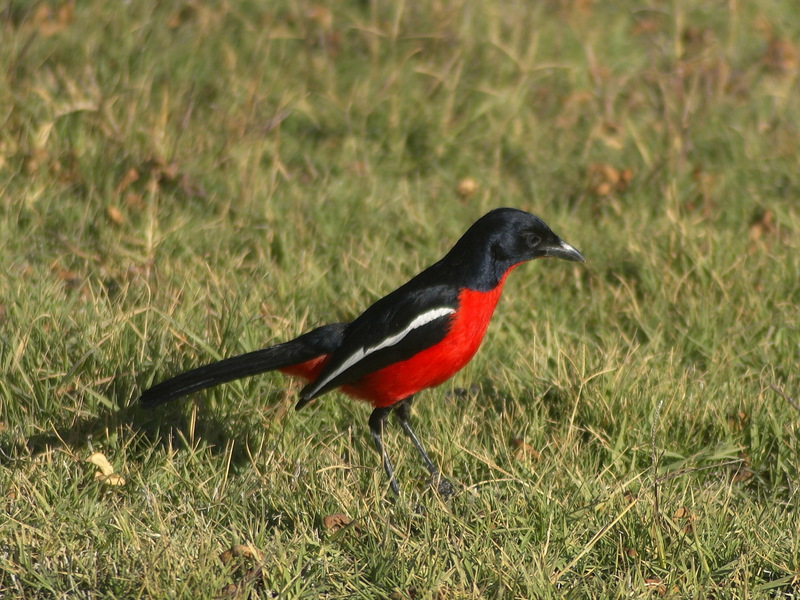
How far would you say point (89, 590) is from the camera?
3.63 metres

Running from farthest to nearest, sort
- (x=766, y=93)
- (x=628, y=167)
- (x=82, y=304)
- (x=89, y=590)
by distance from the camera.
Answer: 1. (x=766, y=93)
2. (x=628, y=167)
3. (x=82, y=304)
4. (x=89, y=590)

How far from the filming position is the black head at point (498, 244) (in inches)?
185

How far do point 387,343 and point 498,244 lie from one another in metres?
0.66

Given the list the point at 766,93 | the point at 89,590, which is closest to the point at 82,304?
the point at 89,590

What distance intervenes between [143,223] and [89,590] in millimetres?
2907

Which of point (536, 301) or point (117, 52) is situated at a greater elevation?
point (117, 52)

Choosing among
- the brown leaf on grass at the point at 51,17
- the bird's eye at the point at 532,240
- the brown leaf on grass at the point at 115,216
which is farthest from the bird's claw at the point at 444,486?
the brown leaf on grass at the point at 51,17

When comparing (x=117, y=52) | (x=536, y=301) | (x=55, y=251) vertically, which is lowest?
(x=536, y=301)

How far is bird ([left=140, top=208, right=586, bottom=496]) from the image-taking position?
14.8 feet

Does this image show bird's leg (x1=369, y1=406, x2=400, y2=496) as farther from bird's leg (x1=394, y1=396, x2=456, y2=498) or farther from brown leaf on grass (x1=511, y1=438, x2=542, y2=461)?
brown leaf on grass (x1=511, y1=438, x2=542, y2=461)

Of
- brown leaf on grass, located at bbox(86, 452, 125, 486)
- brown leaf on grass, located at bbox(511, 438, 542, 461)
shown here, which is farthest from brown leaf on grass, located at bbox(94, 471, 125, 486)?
brown leaf on grass, located at bbox(511, 438, 542, 461)

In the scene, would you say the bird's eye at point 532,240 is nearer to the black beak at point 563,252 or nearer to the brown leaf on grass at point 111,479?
the black beak at point 563,252

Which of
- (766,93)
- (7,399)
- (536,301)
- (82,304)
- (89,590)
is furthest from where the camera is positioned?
(766,93)

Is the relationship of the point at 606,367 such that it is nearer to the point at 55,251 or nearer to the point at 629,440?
the point at 629,440
